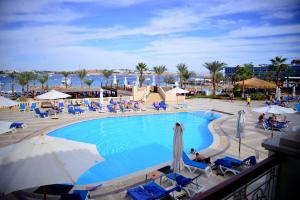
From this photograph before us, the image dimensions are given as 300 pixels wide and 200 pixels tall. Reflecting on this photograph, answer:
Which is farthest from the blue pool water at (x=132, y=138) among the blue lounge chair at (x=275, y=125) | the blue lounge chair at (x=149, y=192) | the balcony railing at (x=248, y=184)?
the balcony railing at (x=248, y=184)

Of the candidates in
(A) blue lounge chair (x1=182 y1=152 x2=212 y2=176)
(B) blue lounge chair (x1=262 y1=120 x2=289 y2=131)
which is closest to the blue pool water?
(A) blue lounge chair (x1=182 y1=152 x2=212 y2=176)

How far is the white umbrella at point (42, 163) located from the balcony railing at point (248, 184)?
14.2ft

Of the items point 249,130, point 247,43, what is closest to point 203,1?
point 249,130

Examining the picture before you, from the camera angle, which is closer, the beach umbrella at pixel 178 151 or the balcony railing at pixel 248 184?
the balcony railing at pixel 248 184

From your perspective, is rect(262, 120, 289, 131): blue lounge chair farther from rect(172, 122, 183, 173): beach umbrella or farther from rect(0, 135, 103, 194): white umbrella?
rect(0, 135, 103, 194): white umbrella

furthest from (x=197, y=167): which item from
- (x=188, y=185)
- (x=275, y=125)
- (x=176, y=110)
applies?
(x=176, y=110)

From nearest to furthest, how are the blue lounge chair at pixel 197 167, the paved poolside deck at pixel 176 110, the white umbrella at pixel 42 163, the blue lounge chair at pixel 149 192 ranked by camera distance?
1. the white umbrella at pixel 42 163
2. the blue lounge chair at pixel 149 192
3. the paved poolside deck at pixel 176 110
4. the blue lounge chair at pixel 197 167

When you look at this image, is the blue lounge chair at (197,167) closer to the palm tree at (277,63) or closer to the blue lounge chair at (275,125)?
the blue lounge chair at (275,125)

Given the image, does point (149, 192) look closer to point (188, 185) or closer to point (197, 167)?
point (188, 185)

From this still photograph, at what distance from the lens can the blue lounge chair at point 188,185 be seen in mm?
7070

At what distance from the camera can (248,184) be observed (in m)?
2.01

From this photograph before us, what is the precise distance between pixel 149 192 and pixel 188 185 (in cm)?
149

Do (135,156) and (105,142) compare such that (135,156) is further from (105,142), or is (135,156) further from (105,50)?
(105,50)

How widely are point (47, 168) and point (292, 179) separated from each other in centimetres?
514
